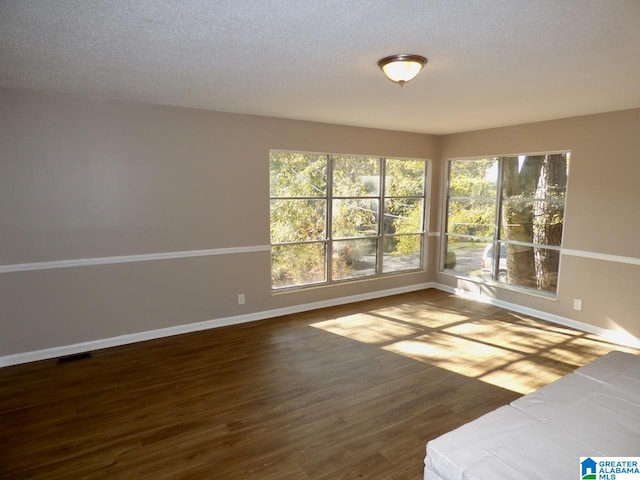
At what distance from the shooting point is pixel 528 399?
6.45ft

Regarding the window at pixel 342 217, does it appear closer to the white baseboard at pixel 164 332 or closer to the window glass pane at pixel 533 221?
the white baseboard at pixel 164 332

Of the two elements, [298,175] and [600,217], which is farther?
[298,175]

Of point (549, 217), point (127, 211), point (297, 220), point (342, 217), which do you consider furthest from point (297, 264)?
point (549, 217)

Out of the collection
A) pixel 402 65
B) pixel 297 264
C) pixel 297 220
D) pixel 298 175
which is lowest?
pixel 297 264

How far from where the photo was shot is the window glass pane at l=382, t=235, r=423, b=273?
5969 millimetres

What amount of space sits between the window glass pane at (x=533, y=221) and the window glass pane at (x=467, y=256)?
0.44 meters

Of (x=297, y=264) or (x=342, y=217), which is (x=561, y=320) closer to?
(x=342, y=217)

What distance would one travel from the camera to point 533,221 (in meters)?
4.98

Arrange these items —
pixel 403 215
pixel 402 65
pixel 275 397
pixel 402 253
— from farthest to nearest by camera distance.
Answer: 1. pixel 402 253
2. pixel 403 215
3. pixel 275 397
4. pixel 402 65

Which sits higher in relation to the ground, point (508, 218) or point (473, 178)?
point (473, 178)

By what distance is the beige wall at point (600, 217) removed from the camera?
4.00 m

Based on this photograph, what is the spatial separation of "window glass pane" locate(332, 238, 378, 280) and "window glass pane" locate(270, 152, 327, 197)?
90cm

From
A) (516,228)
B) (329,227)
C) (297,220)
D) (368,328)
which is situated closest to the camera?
(368,328)

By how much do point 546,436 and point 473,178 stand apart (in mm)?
4729
